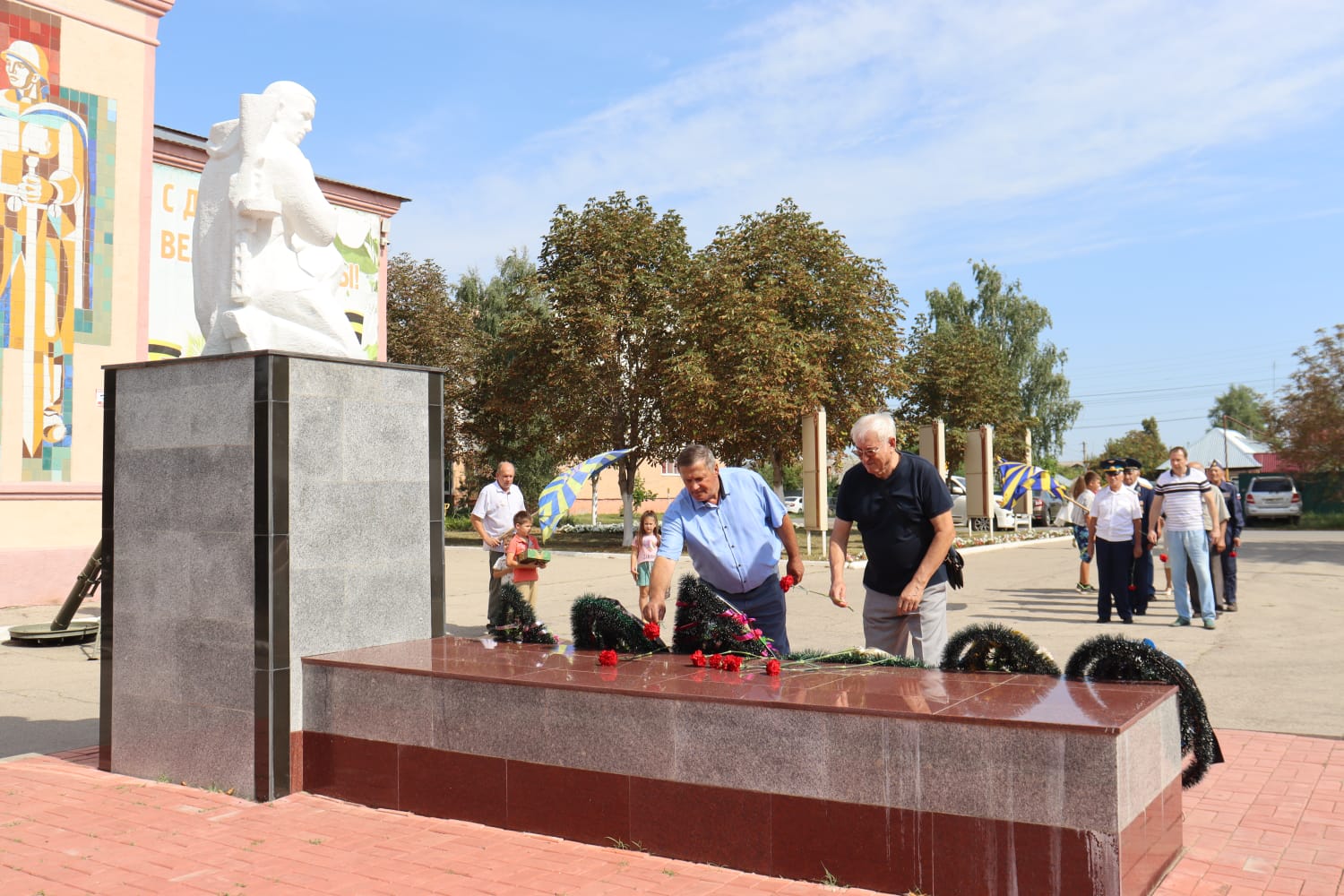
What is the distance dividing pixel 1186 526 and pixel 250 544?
950cm

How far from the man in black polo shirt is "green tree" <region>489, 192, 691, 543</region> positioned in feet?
77.8

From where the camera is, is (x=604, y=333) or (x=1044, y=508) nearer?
(x=604, y=333)

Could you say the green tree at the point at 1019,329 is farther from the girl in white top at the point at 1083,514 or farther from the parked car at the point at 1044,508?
the girl in white top at the point at 1083,514

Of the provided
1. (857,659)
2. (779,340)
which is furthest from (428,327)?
(857,659)

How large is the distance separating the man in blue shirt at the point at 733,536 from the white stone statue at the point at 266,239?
2.27 metres

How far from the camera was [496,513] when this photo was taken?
10859 mm

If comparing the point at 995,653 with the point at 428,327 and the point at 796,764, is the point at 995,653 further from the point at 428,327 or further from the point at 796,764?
the point at 428,327

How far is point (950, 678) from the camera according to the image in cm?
468

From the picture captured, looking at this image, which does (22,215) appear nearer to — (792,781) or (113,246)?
(113,246)

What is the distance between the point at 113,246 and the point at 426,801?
13.6m

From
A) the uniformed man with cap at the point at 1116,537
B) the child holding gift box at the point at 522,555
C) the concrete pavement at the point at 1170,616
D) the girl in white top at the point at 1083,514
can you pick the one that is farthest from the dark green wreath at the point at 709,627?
the girl in white top at the point at 1083,514

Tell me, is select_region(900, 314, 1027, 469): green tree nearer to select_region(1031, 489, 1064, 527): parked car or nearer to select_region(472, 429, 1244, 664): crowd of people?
select_region(1031, 489, 1064, 527): parked car

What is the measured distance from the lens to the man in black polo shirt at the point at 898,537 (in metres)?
5.45

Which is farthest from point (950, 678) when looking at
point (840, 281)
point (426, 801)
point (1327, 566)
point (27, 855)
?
point (840, 281)
